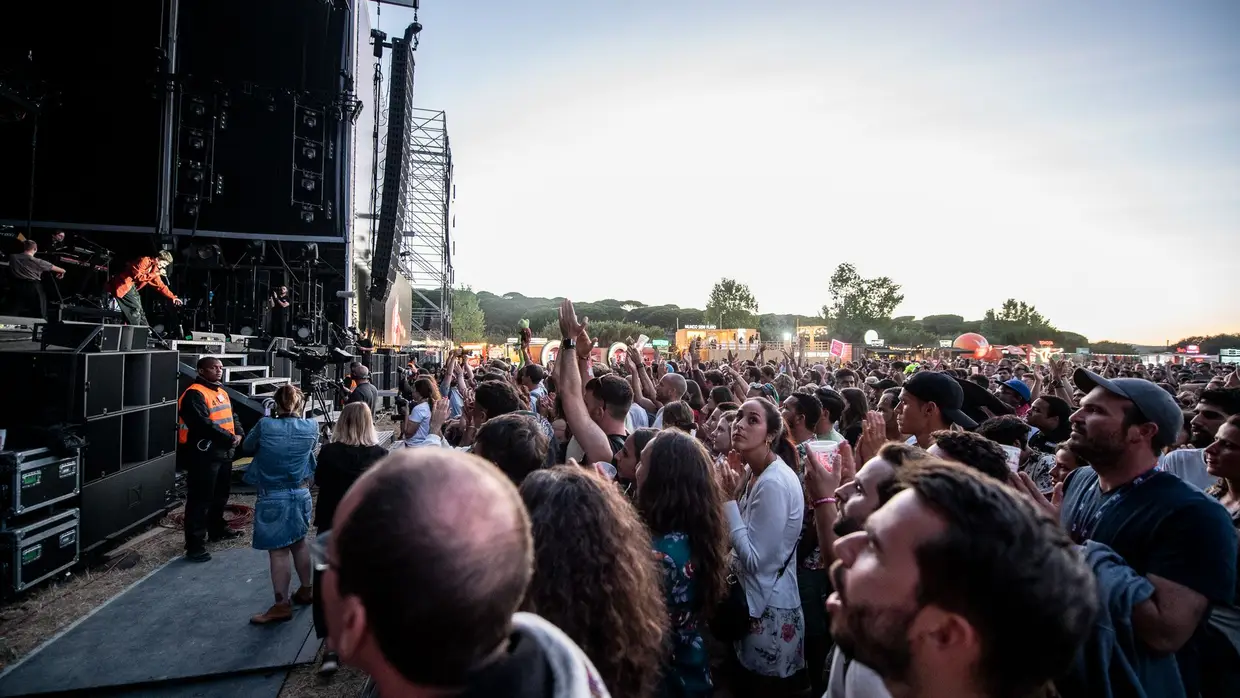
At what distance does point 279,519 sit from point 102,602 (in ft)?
6.09

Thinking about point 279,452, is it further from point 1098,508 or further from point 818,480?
point 1098,508

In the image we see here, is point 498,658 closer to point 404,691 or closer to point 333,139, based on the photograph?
point 404,691

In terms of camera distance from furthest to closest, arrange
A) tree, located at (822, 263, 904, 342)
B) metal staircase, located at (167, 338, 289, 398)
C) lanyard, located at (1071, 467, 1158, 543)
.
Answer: tree, located at (822, 263, 904, 342) < metal staircase, located at (167, 338, 289, 398) < lanyard, located at (1071, 467, 1158, 543)

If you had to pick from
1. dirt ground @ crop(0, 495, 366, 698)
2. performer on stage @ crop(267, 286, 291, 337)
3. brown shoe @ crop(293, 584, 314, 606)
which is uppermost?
performer on stage @ crop(267, 286, 291, 337)

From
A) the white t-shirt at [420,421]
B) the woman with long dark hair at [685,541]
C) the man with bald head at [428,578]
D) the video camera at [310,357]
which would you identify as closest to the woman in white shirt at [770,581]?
the woman with long dark hair at [685,541]

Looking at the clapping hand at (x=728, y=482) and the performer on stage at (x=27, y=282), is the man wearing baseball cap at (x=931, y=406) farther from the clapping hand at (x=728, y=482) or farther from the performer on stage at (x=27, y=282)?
the performer on stage at (x=27, y=282)

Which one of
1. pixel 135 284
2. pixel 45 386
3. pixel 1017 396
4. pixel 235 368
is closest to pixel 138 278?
pixel 135 284

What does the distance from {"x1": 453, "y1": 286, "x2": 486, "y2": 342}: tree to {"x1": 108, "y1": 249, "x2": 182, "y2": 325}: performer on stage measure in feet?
140

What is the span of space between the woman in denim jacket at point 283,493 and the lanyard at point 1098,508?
17.1ft

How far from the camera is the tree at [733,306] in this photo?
2456 inches

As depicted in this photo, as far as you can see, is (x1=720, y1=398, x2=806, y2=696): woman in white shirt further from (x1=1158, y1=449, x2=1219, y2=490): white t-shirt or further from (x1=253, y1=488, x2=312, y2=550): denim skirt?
(x1=253, y1=488, x2=312, y2=550): denim skirt

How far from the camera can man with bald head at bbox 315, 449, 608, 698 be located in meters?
0.91

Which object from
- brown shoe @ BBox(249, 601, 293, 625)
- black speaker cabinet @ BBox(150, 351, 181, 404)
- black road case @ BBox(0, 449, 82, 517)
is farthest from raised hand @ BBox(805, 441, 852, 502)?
black speaker cabinet @ BBox(150, 351, 181, 404)

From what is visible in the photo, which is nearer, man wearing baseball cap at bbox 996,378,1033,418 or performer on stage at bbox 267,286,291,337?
man wearing baseball cap at bbox 996,378,1033,418
